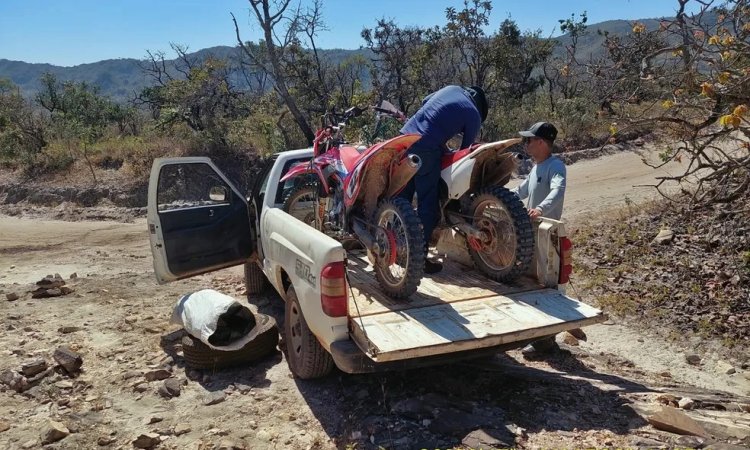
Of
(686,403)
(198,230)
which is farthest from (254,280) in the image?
(686,403)

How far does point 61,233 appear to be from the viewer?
12609mm

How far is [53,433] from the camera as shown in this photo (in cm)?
413

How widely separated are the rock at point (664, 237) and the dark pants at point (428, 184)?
3.93 meters

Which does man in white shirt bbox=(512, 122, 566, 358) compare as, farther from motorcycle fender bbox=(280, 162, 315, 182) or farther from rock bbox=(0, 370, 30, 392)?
rock bbox=(0, 370, 30, 392)

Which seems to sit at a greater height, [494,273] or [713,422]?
[494,273]

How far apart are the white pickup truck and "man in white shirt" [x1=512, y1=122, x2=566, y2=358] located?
0.67 meters

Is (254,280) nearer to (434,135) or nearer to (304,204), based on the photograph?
(304,204)

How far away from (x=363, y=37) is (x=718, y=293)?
52.2 feet

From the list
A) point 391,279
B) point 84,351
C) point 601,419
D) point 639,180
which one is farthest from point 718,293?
point 639,180

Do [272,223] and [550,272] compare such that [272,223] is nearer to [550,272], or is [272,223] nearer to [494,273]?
[494,273]

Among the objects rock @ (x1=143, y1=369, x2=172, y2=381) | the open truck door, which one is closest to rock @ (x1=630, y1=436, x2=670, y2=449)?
rock @ (x1=143, y1=369, x2=172, y2=381)

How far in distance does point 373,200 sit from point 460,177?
803 millimetres

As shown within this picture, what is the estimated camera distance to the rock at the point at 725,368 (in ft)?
16.9

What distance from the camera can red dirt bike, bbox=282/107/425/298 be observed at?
4.41m
